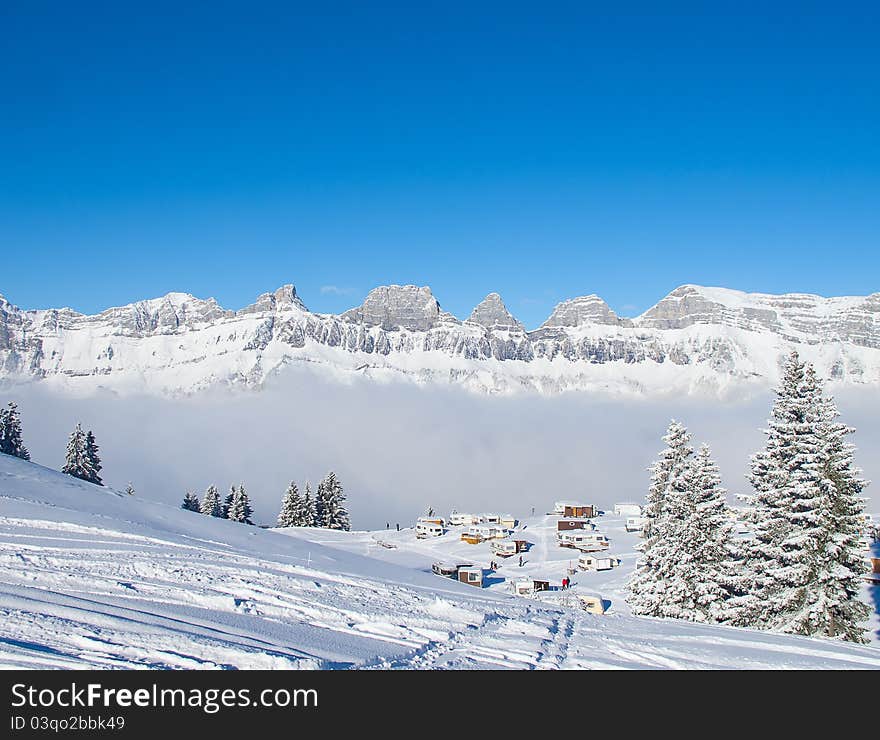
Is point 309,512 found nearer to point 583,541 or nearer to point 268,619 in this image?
point 583,541

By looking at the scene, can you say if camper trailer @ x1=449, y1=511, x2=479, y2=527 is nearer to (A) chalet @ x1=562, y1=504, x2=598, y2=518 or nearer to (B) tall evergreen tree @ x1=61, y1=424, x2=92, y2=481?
(A) chalet @ x1=562, y1=504, x2=598, y2=518

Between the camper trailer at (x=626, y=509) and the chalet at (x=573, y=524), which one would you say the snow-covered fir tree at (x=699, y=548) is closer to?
the chalet at (x=573, y=524)

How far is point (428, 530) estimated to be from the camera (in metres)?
85.2

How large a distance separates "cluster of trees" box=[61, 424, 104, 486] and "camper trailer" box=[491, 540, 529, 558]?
40600 mm

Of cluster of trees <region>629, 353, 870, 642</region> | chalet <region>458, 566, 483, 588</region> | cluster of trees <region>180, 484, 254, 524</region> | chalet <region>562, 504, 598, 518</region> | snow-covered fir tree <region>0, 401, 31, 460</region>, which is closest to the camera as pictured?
cluster of trees <region>629, 353, 870, 642</region>

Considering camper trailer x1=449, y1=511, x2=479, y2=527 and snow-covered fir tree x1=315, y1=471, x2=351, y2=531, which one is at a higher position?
snow-covered fir tree x1=315, y1=471, x2=351, y2=531

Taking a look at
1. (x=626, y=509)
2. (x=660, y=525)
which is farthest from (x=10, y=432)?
(x=626, y=509)

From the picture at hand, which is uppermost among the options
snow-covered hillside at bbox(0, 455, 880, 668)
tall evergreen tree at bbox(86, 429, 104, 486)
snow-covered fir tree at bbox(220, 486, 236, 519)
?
snow-covered hillside at bbox(0, 455, 880, 668)

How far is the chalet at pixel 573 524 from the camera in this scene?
268 feet

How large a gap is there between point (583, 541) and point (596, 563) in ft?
37.7

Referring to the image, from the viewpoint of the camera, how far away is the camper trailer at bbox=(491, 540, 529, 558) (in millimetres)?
67750

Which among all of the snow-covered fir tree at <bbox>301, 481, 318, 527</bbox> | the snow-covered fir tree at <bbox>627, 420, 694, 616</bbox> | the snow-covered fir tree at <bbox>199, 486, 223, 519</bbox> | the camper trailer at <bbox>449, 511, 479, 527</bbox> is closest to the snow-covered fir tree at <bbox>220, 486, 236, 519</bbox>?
the snow-covered fir tree at <bbox>199, 486, 223, 519</bbox>
